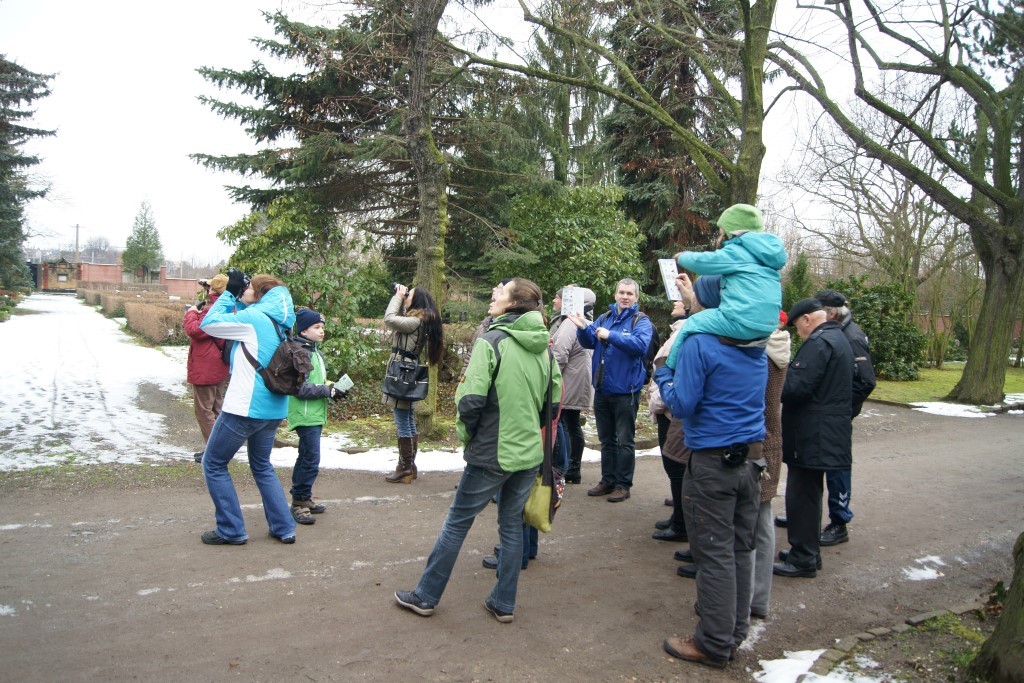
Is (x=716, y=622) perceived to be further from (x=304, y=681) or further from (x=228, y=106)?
(x=228, y=106)

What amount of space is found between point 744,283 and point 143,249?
71592 millimetres

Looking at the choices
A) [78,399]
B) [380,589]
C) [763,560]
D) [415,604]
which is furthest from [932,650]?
[78,399]

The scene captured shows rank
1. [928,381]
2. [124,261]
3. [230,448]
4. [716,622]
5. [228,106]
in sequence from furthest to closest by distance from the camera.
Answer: [124,261] < [928,381] < [228,106] < [230,448] < [716,622]

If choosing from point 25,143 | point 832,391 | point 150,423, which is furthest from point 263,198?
point 25,143

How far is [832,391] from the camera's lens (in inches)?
196

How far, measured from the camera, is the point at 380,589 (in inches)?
174

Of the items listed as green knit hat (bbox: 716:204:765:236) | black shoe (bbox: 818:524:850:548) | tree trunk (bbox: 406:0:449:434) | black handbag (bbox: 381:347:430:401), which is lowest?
black shoe (bbox: 818:524:850:548)

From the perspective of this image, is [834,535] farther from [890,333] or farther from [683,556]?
[890,333]

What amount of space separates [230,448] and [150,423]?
5091 millimetres

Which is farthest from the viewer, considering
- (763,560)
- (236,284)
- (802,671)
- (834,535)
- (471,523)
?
(834,535)

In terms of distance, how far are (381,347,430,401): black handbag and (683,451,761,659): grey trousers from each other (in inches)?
129

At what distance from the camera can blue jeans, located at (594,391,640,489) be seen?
6449 millimetres

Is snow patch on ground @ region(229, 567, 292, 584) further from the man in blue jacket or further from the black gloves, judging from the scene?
the man in blue jacket

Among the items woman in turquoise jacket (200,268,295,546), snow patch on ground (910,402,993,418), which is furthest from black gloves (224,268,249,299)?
snow patch on ground (910,402,993,418)
